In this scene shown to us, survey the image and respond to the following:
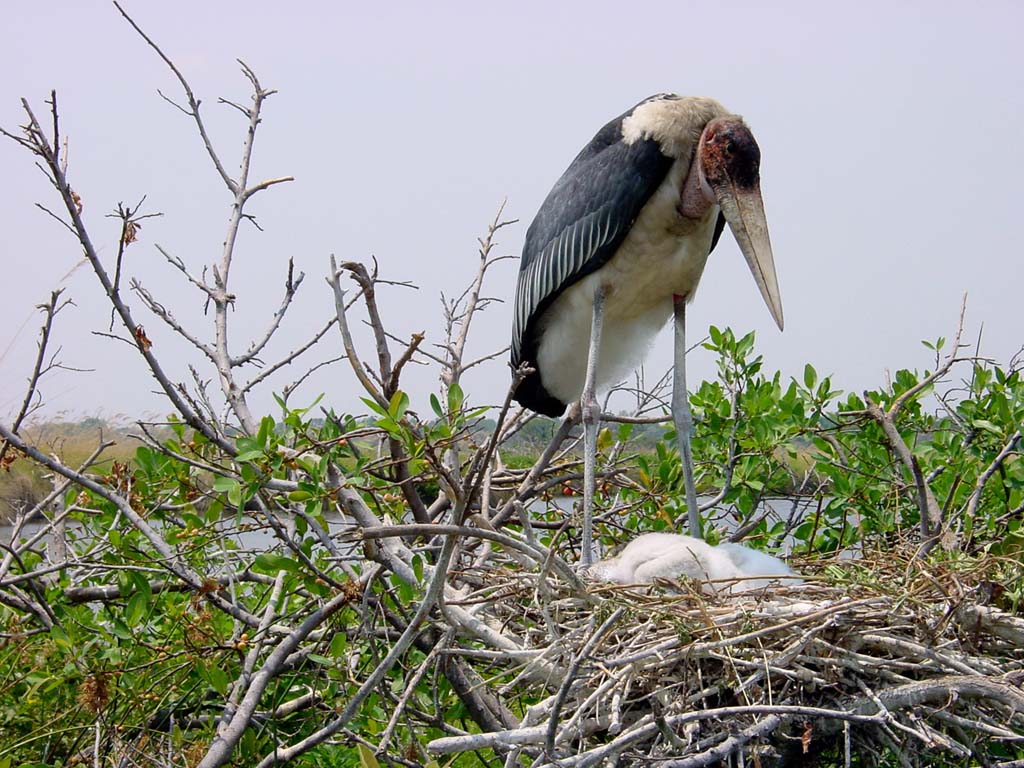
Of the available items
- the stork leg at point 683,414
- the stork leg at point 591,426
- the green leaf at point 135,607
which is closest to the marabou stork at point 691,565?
the stork leg at point 591,426

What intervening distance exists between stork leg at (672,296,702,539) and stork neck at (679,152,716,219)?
0.41 m

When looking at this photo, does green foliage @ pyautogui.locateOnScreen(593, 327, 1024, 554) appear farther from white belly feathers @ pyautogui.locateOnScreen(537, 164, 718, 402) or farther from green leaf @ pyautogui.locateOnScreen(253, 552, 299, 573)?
green leaf @ pyautogui.locateOnScreen(253, 552, 299, 573)

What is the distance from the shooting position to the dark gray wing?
383 centimetres

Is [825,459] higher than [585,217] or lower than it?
lower

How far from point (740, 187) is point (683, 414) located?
778mm

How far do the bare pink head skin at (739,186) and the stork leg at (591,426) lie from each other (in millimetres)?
555

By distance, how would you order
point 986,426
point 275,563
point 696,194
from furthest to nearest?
point 696,194 < point 986,426 < point 275,563

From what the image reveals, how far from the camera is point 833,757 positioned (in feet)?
8.68

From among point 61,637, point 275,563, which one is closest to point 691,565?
point 275,563

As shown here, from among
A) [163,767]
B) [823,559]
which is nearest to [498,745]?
[163,767]

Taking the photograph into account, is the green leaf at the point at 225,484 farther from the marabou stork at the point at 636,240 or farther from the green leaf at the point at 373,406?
the marabou stork at the point at 636,240

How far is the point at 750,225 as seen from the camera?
368 cm

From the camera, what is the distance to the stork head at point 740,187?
12.0 feet

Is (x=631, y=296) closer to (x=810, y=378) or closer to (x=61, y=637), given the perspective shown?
(x=810, y=378)
